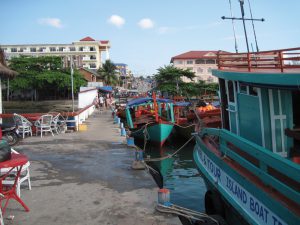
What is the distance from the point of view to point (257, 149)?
193 inches

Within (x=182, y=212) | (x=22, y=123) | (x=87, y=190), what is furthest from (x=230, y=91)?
(x=22, y=123)

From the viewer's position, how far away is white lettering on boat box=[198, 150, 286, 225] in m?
4.64

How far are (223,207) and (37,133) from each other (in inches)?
432

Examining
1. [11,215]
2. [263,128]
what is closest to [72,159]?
[11,215]

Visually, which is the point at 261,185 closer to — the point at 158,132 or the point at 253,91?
the point at 253,91

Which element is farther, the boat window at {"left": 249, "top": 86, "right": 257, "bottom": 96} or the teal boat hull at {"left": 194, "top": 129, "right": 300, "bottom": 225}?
the boat window at {"left": 249, "top": 86, "right": 257, "bottom": 96}

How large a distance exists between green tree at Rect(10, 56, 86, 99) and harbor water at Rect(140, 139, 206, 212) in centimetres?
3609

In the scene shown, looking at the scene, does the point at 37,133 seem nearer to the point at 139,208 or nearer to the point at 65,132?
the point at 65,132

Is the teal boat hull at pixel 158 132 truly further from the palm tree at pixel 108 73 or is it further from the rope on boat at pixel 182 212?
the palm tree at pixel 108 73

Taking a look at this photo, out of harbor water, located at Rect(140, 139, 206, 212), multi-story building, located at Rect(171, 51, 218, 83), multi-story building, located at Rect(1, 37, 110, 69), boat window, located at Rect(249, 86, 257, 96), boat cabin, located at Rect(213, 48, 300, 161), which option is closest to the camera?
boat cabin, located at Rect(213, 48, 300, 161)

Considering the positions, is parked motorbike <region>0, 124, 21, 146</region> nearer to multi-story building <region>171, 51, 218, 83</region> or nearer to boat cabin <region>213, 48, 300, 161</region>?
boat cabin <region>213, 48, 300, 161</region>

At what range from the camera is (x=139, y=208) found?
6.08 metres

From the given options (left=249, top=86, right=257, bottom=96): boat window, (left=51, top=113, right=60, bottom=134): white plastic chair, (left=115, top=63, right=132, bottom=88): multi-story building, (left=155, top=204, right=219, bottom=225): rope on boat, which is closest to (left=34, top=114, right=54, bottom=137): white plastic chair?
(left=51, top=113, right=60, bottom=134): white plastic chair

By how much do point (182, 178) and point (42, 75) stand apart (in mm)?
44119
